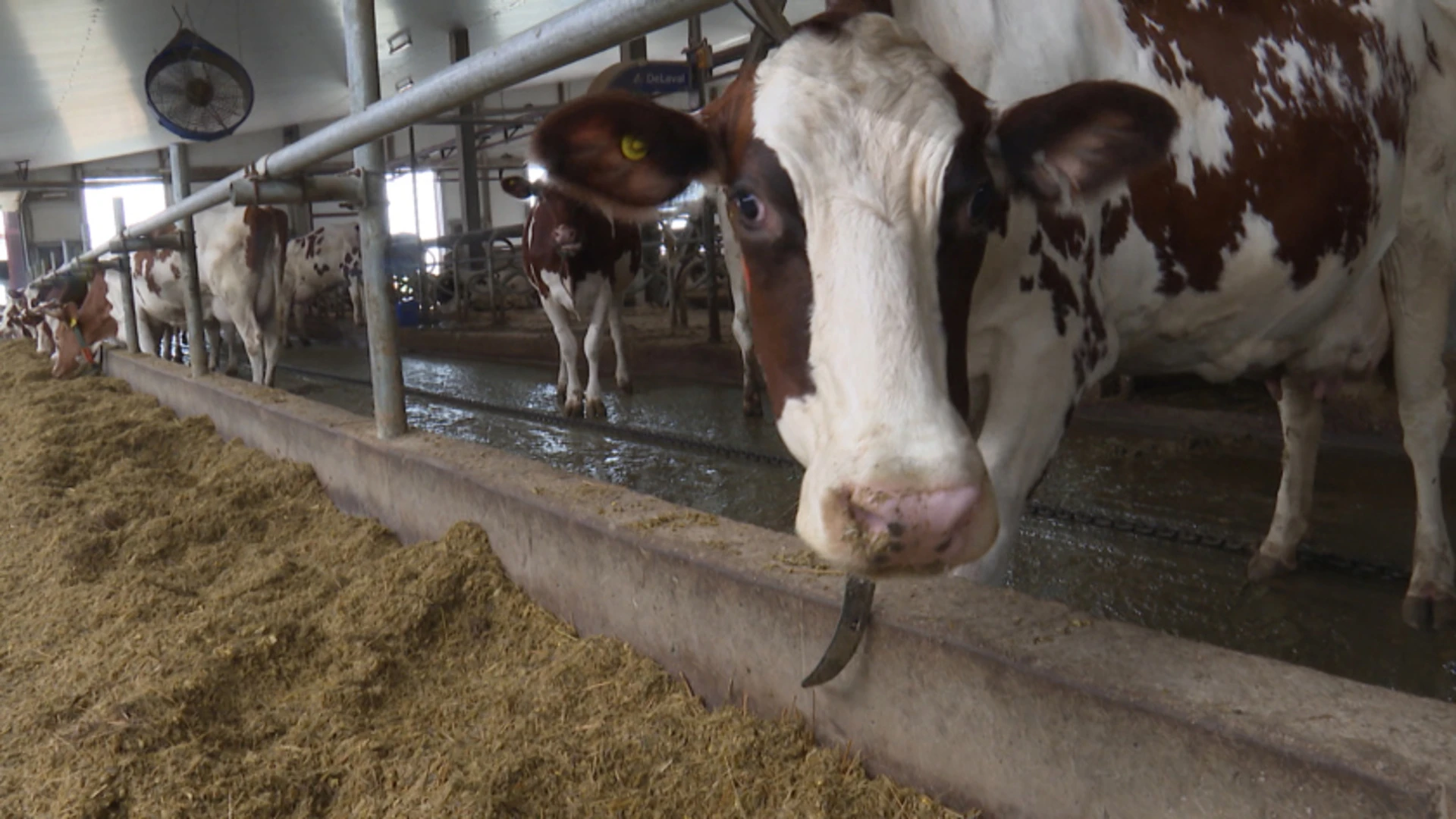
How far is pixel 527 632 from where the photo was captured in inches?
74.0

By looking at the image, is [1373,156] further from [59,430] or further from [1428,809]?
[59,430]

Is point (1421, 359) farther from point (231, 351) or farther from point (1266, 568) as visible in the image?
point (231, 351)

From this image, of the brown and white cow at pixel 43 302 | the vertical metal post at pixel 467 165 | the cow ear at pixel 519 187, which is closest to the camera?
the cow ear at pixel 519 187

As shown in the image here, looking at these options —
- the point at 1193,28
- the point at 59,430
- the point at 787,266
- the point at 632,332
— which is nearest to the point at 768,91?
the point at 787,266

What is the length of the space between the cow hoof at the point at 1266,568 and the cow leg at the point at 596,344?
11.1ft

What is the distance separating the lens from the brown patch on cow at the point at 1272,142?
1845 millimetres

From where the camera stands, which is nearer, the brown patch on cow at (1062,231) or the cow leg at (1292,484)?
the brown patch on cow at (1062,231)

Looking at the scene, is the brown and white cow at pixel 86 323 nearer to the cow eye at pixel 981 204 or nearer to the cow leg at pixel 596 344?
the cow leg at pixel 596 344

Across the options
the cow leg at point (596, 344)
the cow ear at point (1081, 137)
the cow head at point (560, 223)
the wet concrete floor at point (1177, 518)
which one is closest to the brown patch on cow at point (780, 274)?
the cow ear at point (1081, 137)

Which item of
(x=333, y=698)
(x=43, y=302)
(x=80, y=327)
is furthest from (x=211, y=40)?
(x=333, y=698)

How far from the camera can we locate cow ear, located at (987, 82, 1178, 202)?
1330 mm

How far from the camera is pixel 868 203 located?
1.15 meters

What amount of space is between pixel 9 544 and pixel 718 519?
7.12 feet

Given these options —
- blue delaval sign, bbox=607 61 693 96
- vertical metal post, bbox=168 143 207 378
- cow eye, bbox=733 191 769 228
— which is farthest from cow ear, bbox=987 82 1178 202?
blue delaval sign, bbox=607 61 693 96
